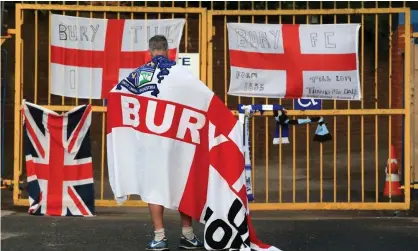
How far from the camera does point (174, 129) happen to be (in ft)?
17.6

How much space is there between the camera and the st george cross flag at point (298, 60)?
25.2 ft

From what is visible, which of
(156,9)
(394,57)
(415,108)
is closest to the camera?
(156,9)

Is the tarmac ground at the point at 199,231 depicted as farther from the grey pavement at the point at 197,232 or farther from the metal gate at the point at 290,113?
the metal gate at the point at 290,113

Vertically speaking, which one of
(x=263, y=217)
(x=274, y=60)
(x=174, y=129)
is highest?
(x=274, y=60)

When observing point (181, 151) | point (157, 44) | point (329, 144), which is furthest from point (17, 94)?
point (329, 144)

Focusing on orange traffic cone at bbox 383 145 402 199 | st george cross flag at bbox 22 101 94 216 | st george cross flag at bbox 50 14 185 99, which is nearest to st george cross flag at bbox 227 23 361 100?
st george cross flag at bbox 50 14 185 99

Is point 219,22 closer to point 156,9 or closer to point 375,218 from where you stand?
point 156,9

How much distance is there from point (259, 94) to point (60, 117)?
7.06ft

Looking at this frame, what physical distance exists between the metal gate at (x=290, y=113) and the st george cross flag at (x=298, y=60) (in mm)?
178

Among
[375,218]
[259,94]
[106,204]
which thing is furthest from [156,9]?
[375,218]

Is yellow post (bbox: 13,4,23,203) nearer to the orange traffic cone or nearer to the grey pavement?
the grey pavement

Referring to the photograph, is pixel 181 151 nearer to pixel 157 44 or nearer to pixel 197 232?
pixel 157 44

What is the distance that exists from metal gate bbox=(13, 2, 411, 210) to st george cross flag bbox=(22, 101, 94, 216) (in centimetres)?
25

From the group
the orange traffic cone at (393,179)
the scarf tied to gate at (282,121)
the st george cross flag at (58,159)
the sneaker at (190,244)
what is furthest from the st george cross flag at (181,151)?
the orange traffic cone at (393,179)
